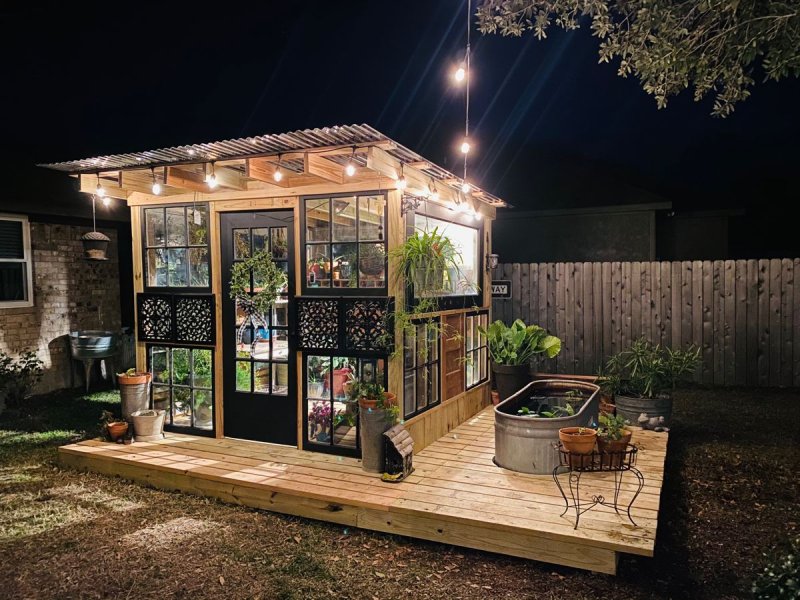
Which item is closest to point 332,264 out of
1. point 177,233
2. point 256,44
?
point 177,233

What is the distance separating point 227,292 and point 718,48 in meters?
4.75

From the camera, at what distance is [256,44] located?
14.4 metres

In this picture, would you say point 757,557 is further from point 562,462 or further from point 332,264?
point 332,264

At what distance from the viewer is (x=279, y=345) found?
563 centimetres

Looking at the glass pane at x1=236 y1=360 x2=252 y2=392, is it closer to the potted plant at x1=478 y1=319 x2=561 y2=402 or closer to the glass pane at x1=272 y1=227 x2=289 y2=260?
the glass pane at x1=272 y1=227 x2=289 y2=260

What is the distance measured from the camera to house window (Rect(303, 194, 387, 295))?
16.8ft

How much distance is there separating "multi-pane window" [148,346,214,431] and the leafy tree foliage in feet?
14.5

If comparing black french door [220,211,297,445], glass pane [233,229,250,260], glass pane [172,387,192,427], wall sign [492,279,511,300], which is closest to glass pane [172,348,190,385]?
glass pane [172,387,192,427]

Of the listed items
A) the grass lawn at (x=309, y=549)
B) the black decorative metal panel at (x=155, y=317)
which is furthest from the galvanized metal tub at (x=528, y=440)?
the black decorative metal panel at (x=155, y=317)

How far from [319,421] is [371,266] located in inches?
64.3

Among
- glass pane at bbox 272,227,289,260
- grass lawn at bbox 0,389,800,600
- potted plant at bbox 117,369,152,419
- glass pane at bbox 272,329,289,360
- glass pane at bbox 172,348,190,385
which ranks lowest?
grass lawn at bbox 0,389,800,600

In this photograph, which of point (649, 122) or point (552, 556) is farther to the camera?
point (649, 122)

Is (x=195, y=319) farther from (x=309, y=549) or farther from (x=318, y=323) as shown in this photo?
(x=309, y=549)

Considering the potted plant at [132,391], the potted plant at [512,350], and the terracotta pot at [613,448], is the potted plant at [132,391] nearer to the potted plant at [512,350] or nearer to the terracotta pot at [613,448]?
the potted plant at [512,350]
